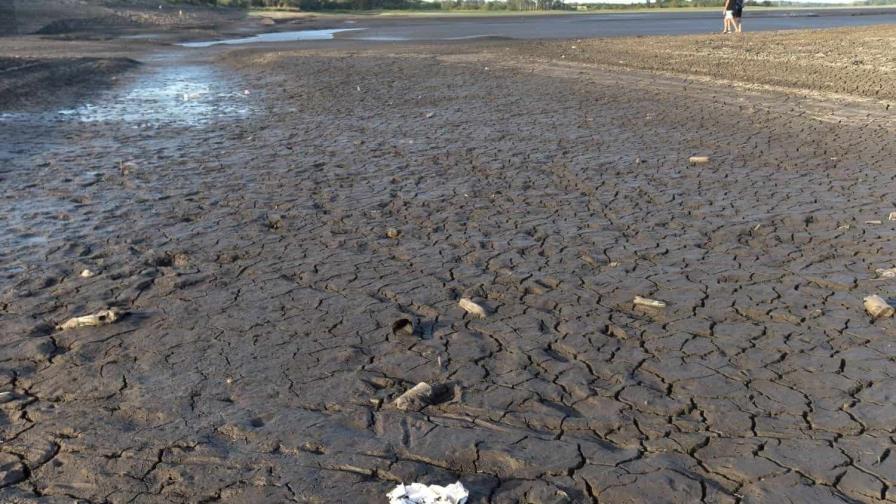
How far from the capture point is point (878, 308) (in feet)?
16.3

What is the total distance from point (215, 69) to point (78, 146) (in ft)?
Result: 38.3

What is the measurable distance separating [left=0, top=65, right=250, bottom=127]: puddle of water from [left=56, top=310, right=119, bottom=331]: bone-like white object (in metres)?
8.19

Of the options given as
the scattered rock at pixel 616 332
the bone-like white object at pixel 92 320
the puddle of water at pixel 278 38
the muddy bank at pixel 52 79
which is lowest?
the scattered rock at pixel 616 332

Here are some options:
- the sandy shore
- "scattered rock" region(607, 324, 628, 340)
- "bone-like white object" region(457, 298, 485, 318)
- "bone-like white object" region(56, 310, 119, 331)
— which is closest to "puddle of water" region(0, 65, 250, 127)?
the sandy shore

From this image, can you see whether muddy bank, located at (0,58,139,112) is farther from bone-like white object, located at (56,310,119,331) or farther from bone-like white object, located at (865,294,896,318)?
bone-like white object, located at (865,294,896,318)

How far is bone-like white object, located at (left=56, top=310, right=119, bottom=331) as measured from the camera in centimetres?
491

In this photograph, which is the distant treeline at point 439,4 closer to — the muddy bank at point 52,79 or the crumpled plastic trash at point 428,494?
the muddy bank at point 52,79

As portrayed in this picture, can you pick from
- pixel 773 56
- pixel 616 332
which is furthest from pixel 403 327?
pixel 773 56

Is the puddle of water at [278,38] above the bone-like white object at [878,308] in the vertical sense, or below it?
above

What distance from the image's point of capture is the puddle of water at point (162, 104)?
13.2m

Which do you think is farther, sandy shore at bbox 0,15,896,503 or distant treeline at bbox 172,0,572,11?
distant treeline at bbox 172,0,572,11

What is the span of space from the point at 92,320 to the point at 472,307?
2.33 m

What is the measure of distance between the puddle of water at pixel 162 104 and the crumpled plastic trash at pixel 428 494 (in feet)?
34.5

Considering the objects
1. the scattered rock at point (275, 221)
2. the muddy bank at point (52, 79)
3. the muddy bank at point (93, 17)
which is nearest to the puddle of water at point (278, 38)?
the muddy bank at point (93, 17)
